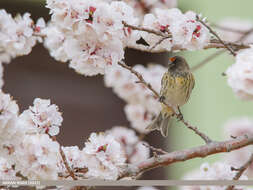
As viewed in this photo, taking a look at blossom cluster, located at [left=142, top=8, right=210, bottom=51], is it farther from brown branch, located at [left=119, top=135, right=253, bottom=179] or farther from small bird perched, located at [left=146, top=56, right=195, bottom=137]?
brown branch, located at [left=119, top=135, right=253, bottom=179]

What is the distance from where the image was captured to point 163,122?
0.73 meters

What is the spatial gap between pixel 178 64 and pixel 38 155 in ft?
0.90

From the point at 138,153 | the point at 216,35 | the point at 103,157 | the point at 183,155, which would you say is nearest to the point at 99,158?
the point at 103,157

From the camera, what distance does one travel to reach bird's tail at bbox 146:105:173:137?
716mm

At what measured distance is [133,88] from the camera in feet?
3.28

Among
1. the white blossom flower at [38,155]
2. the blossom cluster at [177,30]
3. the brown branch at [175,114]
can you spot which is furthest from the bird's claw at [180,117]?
the white blossom flower at [38,155]

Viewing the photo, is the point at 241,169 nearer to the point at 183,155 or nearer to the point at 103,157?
the point at 183,155

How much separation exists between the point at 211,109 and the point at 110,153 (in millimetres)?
465

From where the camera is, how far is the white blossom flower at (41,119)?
0.60m

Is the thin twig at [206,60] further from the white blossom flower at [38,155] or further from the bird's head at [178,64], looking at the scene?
the white blossom flower at [38,155]

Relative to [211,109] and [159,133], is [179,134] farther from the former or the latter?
[211,109]

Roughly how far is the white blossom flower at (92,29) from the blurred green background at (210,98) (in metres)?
0.17

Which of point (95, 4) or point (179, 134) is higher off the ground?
point (95, 4)

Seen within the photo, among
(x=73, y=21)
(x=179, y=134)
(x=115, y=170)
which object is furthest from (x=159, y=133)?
(x=73, y=21)
